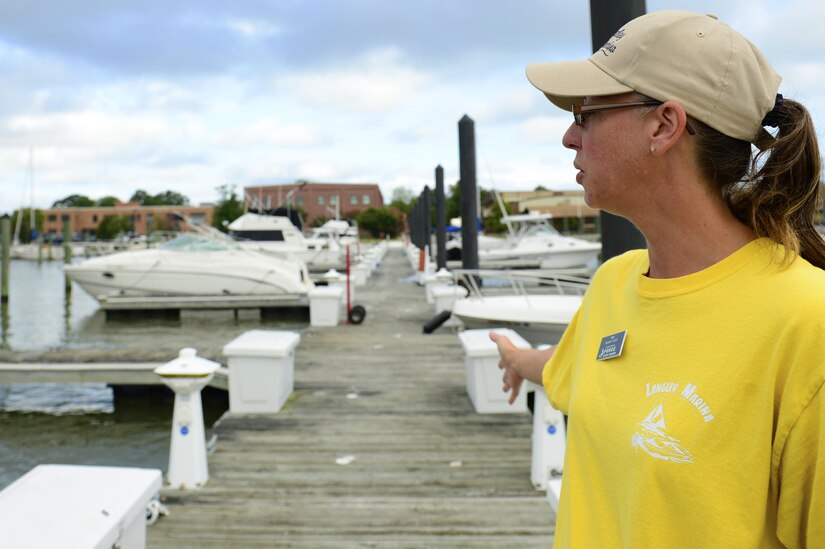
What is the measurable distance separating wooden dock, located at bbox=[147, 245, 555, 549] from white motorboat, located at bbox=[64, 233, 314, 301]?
1157 cm

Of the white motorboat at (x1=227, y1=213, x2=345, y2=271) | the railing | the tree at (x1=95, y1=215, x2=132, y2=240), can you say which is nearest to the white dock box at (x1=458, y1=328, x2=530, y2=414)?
the railing

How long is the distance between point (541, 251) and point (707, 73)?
2919 centimetres

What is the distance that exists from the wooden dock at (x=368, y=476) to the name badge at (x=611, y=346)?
2921 mm

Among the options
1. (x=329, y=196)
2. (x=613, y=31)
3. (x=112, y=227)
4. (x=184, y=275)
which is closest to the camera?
(x=613, y=31)

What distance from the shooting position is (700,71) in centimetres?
119

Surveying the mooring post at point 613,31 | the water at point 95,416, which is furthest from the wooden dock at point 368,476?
the water at point 95,416

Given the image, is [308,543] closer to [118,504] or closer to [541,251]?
[118,504]

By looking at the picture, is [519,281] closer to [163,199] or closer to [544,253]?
[544,253]

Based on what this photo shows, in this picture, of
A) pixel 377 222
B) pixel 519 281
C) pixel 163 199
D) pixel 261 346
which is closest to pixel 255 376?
pixel 261 346

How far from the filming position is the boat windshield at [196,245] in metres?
20.2

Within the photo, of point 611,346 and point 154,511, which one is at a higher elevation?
point 611,346

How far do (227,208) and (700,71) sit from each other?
80.2 metres

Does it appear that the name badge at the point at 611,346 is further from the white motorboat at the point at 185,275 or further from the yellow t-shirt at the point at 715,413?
the white motorboat at the point at 185,275

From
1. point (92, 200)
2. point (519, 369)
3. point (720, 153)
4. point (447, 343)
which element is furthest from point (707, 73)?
point (92, 200)
